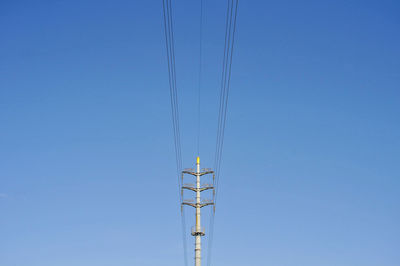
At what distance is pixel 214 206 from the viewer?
61344mm

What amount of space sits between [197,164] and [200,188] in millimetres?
3292

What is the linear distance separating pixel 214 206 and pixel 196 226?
12.6 feet

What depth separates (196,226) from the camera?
193ft

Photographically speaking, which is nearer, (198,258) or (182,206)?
(198,258)

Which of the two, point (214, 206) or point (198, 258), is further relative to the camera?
point (214, 206)

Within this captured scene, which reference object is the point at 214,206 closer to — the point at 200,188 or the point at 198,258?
the point at 200,188

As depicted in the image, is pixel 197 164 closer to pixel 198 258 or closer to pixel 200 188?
pixel 200 188

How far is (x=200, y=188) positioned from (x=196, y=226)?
5.05m

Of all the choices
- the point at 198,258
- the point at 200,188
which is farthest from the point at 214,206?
the point at 198,258

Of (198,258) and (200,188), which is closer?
(198,258)

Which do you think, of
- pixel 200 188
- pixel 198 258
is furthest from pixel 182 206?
pixel 198 258

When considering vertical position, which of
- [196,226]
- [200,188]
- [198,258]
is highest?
[200,188]

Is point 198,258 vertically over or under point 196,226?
under

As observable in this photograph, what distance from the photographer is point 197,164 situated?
209 ft
